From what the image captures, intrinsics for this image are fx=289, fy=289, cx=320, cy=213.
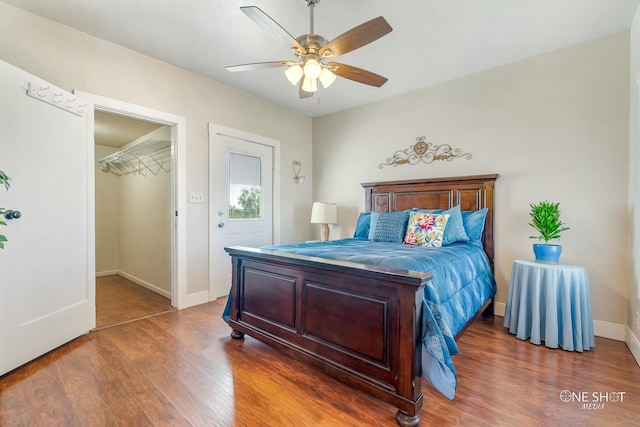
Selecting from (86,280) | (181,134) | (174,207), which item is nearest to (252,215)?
(174,207)

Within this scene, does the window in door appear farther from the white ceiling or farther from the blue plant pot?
the blue plant pot

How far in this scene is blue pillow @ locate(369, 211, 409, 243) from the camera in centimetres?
301

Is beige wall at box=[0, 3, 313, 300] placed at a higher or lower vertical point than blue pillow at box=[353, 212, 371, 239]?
higher

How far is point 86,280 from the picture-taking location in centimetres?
250

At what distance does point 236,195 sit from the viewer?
3.81 meters

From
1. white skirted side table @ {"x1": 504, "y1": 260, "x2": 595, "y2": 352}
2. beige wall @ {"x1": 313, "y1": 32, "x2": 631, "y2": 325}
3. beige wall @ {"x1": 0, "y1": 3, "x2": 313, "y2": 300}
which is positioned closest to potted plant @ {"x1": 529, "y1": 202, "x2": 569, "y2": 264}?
white skirted side table @ {"x1": 504, "y1": 260, "x2": 595, "y2": 352}

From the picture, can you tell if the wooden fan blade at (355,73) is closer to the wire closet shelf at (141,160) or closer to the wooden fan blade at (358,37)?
the wooden fan blade at (358,37)

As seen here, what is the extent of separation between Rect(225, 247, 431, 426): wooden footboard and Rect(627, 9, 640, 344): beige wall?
1.96 meters

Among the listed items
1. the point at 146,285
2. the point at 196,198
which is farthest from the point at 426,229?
the point at 146,285

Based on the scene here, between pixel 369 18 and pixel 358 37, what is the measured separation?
2.59 ft

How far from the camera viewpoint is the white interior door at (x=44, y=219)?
1.90 metres

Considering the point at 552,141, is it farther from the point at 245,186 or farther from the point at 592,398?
the point at 245,186

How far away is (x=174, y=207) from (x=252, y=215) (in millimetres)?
1047

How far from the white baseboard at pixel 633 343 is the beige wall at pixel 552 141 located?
0.55 feet
